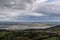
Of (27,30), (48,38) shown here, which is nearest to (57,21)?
(48,38)

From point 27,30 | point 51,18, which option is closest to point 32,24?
point 27,30

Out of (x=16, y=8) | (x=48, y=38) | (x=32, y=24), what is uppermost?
(x=16, y=8)

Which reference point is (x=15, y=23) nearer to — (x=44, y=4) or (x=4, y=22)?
(x=4, y=22)

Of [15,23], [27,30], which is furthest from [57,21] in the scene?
[15,23]

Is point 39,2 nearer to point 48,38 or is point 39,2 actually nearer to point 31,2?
point 31,2

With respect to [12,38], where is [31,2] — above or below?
above

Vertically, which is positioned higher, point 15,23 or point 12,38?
point 15,23
